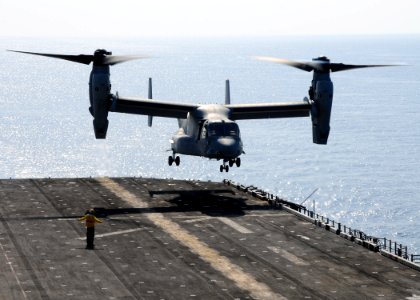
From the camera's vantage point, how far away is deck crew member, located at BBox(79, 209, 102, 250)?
4491 cm

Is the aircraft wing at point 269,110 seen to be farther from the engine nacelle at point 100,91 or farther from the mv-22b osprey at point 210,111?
the engine nacelle at point 100,91

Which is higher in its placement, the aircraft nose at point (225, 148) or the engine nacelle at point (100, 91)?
the engine nacelle at point (100, 91)

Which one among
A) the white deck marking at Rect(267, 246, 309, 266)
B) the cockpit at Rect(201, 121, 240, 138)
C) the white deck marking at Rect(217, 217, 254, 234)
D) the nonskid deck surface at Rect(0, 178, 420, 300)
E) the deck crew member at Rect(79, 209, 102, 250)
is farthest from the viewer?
the cockpit at Rect(201, 121, 240, 138)

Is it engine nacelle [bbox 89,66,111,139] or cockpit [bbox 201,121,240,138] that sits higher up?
engine nacelle [bbox 89,66,111,139]

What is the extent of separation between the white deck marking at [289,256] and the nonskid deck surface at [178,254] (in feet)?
0.17

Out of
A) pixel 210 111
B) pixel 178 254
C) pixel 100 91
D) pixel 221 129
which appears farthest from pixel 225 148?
pixel 178 254

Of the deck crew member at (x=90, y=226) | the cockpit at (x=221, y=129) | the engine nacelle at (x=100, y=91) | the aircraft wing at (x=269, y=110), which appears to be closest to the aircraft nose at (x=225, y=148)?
the cockpit at (x=221, y=129)

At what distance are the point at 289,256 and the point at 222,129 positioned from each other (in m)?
15.3

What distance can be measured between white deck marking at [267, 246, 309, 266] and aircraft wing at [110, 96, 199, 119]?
751 inches

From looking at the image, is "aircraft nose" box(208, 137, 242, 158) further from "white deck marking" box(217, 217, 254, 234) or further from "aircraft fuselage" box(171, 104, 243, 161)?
"white deck marking" box(217, 217, 254, 234)

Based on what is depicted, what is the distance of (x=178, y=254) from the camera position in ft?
150

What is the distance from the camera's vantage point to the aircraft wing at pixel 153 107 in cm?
6371

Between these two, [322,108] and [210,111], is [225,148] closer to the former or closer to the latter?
[210,111]

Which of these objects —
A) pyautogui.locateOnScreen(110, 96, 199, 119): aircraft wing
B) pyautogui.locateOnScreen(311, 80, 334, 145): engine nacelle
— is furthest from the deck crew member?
pyautogui.locateOnScreen(311, 80, 334, 145): engine nacelle
